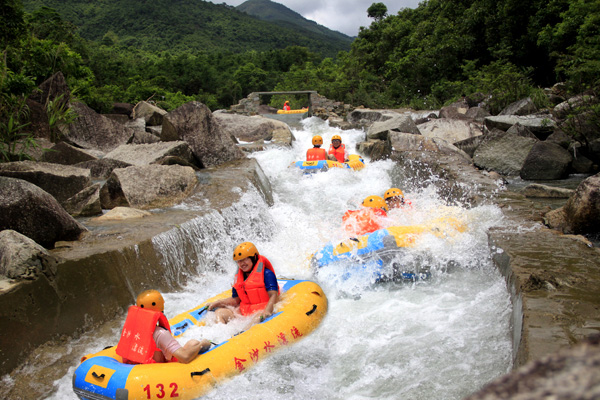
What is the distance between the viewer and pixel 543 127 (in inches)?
442

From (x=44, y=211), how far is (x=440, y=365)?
456 cm

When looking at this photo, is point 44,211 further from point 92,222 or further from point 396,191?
point 396,191

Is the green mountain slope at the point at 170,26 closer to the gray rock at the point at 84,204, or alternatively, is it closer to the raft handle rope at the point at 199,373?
the gray rock at the point at 84,204

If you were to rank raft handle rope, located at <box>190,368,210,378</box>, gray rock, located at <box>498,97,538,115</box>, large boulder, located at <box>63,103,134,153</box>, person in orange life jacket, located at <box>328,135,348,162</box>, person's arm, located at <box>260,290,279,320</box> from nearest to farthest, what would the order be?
raft handle rope, located at <box>190,368,210,378</box>
person's arm, located at <box>260,290,279,320</box>
large boulder, located at <box>63,103,134,153</box>
person in orange life jacket, located at <box>328,135,348,162</box>
gray rock, located at <box>498,97,538,115</box>

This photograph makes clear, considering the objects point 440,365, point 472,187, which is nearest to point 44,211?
point 440,365

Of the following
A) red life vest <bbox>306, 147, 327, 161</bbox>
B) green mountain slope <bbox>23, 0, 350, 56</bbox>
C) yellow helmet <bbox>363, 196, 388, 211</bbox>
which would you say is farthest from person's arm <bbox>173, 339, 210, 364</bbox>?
green mountain slope <bbox>23, 0, 350, 56</bbox>

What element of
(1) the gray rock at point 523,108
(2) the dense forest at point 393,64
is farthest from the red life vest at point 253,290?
(1) the gray rock at point 523,108

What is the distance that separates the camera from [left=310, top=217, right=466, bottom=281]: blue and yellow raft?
593cm

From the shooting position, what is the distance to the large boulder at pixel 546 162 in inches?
Answer: 386

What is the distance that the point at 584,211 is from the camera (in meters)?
5.80

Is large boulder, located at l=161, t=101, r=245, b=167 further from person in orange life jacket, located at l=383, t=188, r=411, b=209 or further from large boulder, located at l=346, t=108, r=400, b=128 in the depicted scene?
large boulder, located at l=346, t=108, r=400, b=128

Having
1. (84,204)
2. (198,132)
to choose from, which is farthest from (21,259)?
(198,132)

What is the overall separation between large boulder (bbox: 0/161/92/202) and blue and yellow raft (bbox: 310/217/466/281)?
158 inches

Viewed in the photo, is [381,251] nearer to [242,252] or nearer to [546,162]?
[242,252]
